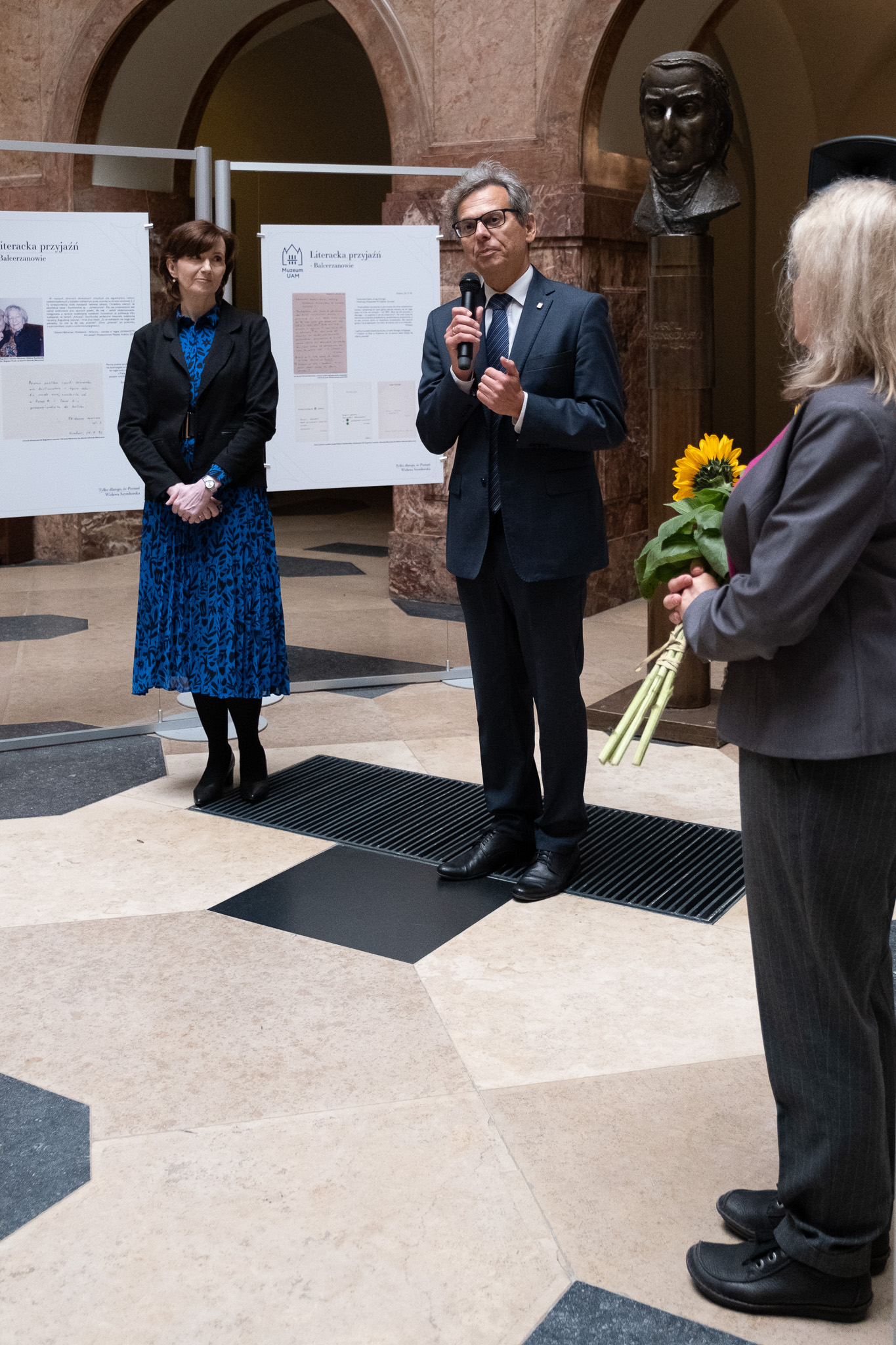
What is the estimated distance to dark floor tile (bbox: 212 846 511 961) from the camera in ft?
11.3

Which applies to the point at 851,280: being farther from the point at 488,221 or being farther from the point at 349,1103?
the point at 488,221

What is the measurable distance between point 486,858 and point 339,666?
270 cm

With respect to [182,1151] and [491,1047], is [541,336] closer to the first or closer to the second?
[491,1047]

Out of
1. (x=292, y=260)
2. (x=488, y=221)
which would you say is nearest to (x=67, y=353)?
(x=292, y=260)

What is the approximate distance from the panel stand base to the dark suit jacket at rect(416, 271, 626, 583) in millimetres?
1620

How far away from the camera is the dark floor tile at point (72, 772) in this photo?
14.9 feet

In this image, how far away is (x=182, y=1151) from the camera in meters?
2.50

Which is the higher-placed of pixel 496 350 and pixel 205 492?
pixel 496 350

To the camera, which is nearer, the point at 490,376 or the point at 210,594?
the point at 490,376

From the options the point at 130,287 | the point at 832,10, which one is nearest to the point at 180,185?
the point at 130,287

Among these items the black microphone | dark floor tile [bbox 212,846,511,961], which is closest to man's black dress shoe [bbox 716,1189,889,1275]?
dark floor tile [bbox 212,846,511,961]

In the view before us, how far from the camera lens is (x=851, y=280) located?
67.7 inches

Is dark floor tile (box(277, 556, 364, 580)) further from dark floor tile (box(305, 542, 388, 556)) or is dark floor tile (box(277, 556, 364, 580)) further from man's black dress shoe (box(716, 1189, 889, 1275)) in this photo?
man's black dress shoe (box(716, 1189, 889, 1275))

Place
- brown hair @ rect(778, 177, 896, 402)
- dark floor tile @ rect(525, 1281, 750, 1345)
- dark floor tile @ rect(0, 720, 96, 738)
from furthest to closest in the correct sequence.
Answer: dark floor tile @ rect(0, 720, 96, 738), dark floor tile @ rect(525, 1281, 750, 1345), brown hair @ rect(778, 177, 896, 402)
